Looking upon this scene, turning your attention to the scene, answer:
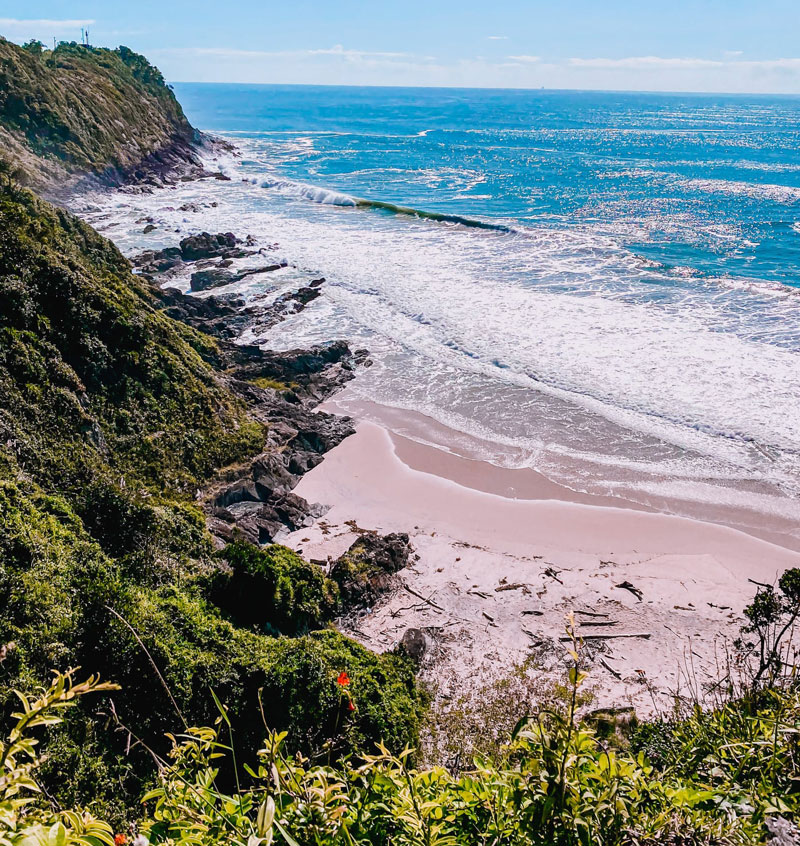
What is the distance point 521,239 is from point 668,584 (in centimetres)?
3308

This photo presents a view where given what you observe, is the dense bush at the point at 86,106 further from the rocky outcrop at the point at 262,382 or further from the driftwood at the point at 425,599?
the driftwood at the point at 425,599

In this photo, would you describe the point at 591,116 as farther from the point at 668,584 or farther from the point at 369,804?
the point at 369,804

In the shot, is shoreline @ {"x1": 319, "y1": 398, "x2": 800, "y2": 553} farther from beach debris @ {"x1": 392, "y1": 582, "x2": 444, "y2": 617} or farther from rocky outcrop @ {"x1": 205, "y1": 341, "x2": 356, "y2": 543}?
beach debris @ {"x1": 392, "y1": 582, "x2": 444, "y2": 617}

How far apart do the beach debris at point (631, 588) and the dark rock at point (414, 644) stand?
14.1 ft

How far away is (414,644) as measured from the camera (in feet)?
35.2

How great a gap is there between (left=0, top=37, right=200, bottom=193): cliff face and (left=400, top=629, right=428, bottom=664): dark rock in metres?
40.6

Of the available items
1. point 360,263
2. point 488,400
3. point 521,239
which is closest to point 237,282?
point 360,263

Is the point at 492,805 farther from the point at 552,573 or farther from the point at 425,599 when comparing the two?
the point at 552,573

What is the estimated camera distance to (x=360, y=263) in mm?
35438

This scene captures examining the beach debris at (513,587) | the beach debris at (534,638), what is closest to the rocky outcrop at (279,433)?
the beach debris at (513,587)

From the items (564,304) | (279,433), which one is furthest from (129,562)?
(564,304)

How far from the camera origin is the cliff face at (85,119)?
46500mm

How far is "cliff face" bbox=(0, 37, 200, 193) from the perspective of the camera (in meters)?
46.5

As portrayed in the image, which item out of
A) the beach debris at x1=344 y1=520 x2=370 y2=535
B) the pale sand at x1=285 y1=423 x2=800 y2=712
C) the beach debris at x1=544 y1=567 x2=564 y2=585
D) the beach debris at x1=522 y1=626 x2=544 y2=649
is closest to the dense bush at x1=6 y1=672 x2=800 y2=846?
the pale sand at x1=285 y1=423 x2=800 y2=712
